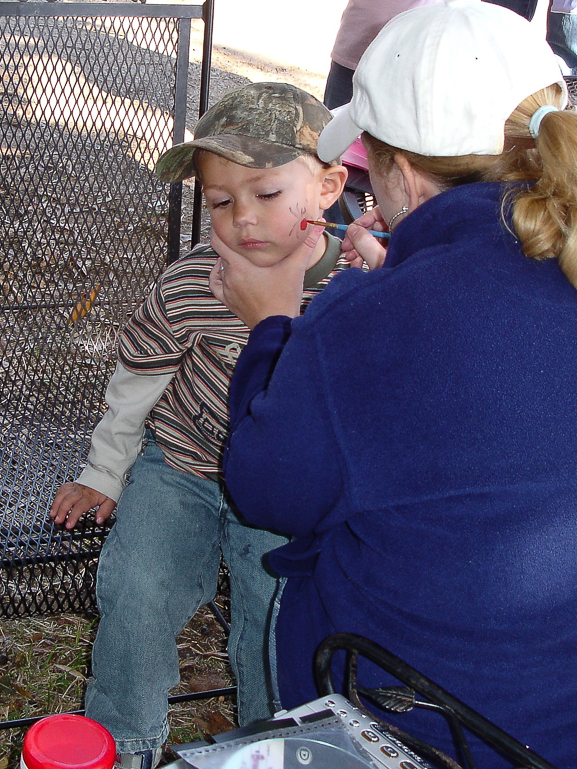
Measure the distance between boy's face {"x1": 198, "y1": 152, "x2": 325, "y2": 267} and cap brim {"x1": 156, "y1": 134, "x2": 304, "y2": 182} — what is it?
0.02 meters

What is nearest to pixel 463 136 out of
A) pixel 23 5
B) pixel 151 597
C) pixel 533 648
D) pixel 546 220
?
pixel 546 220

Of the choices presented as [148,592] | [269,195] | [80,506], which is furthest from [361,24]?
[148,592]

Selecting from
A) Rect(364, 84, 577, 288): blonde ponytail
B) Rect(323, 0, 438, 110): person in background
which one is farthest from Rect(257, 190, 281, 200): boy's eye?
Rect(323, 0, 438, 110): person in background

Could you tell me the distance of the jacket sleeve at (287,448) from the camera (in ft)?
Result: 3.61

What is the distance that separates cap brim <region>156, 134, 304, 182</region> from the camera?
5.74 ft

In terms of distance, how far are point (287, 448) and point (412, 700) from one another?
1.14 feet

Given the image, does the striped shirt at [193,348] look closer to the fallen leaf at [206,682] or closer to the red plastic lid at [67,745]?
the fallen leaf at [206,682]

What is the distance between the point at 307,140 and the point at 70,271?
0.76m

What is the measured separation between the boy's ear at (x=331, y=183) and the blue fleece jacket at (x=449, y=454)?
29.8 inches

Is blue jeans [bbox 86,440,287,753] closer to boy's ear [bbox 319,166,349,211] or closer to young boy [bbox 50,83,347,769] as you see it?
young boy [bbox 50,83,347,769]

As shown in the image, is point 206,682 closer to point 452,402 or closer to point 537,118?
point 452,402

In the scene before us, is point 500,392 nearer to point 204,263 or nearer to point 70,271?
point 204,263

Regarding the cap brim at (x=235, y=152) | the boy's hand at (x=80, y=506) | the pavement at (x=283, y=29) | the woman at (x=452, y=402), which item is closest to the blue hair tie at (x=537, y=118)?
the woman at (x=452, y=402)

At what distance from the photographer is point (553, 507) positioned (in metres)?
1.11
